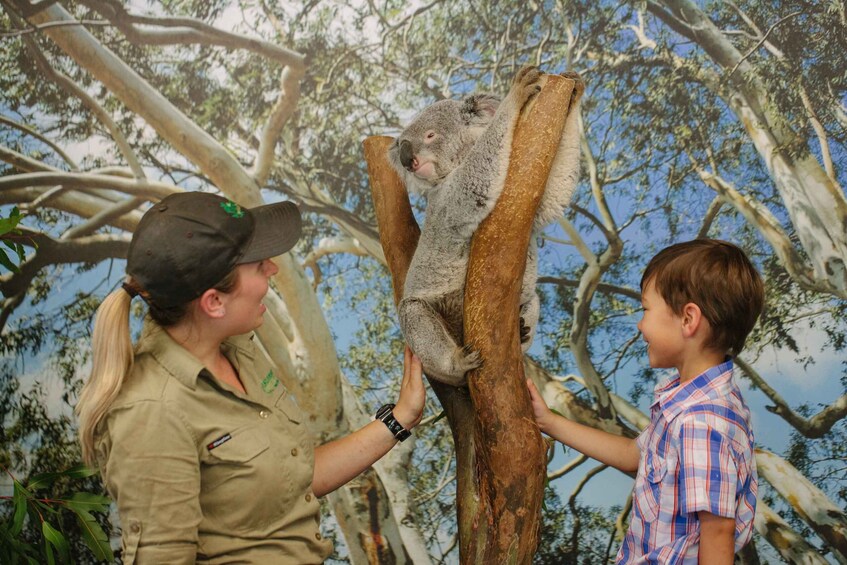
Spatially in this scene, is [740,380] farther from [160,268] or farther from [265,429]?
[160,268]

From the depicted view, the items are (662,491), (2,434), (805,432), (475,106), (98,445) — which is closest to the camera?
(98,445)

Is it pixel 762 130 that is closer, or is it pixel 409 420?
pixel 409 420

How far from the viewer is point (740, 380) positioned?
3227 mm

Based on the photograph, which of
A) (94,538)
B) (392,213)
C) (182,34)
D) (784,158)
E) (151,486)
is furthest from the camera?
(182,34)

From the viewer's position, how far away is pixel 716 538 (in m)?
1.30

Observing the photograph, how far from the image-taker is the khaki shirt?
3.91ft

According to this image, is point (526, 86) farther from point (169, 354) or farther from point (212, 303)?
point (169, 354)

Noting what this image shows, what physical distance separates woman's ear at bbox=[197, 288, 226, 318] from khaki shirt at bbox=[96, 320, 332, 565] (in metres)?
Answer: 0.09

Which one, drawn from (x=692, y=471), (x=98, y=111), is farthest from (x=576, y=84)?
(x=98, y=111)

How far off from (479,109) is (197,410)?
942mm

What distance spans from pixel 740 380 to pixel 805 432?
1.11ft

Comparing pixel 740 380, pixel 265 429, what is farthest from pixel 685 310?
pixel 740 380

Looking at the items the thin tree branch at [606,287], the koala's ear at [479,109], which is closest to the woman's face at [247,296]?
the koala's ear at [479,109]

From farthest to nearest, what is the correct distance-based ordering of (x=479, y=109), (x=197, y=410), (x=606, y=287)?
1. (x=606, y=287)
2. (x=479, y=109)
3. (x=197, y=410)
